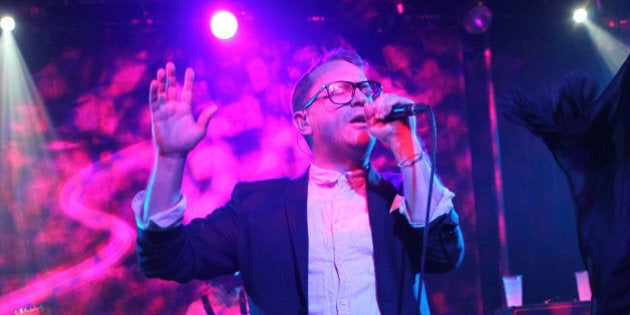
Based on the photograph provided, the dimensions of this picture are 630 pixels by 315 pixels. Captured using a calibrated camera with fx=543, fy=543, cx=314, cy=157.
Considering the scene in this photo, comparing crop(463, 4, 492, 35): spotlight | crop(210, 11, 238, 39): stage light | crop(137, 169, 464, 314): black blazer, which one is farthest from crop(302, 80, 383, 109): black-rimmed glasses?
crop(463, 4, 492, 35): spotlight

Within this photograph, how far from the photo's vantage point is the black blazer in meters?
1.64

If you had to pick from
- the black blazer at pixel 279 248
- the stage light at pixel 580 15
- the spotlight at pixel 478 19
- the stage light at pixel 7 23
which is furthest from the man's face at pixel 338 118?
the stage light at pixel 580 15

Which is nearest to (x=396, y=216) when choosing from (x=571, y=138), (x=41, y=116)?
(x=571, y=138)

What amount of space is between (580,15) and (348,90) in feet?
12.4

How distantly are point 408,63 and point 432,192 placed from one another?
135 inches

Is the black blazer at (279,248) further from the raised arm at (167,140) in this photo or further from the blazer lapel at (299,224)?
the raised arm at (167,140)

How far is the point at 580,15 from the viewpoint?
486cm

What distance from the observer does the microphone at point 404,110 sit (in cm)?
156

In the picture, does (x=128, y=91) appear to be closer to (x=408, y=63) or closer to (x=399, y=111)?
(x=408, y=63)

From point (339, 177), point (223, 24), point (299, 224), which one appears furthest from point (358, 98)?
point (223, 24)

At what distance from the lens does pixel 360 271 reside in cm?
171

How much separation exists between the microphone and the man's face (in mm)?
249

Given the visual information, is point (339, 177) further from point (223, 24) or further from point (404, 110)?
point (223, 24)

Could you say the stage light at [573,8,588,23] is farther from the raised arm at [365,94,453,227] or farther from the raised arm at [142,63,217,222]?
the raised arm at [142,63,217,222]
